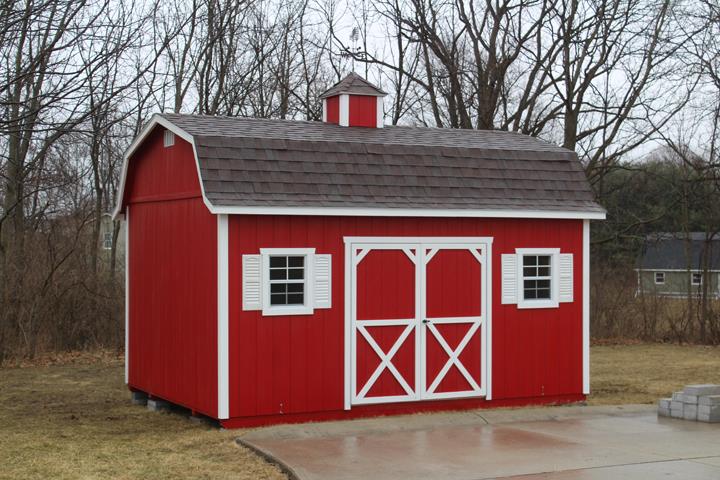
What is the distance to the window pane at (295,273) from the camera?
12.2m

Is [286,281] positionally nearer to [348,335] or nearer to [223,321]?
[223,321]

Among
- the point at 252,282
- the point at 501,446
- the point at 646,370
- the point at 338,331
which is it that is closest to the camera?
the point at 501,446

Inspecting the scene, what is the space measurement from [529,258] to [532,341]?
108 centimetres

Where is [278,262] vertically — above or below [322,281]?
above

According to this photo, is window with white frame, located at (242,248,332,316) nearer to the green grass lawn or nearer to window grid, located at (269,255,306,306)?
window grid, located at (269,255,306,306)

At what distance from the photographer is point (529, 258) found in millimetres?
13617

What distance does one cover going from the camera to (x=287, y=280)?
39.8 ft

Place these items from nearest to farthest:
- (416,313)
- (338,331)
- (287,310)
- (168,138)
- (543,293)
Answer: (287,310) → (338,331) → (416,313) → (168,138) → (543,293)

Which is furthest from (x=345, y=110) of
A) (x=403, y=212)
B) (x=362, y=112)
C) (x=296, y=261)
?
(x=296, y=261)

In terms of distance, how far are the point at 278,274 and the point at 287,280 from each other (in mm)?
129

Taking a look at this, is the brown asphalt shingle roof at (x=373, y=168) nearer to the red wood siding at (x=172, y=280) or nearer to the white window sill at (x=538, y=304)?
the red wood siding at (x=172, y=280)

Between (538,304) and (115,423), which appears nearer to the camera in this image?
(115,423)

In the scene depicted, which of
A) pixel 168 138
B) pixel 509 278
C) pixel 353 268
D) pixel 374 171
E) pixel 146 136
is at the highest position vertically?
pixel 146 136

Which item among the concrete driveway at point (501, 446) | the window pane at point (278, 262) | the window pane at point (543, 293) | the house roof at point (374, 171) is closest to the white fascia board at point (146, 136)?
the house roof at point (374, 171)
